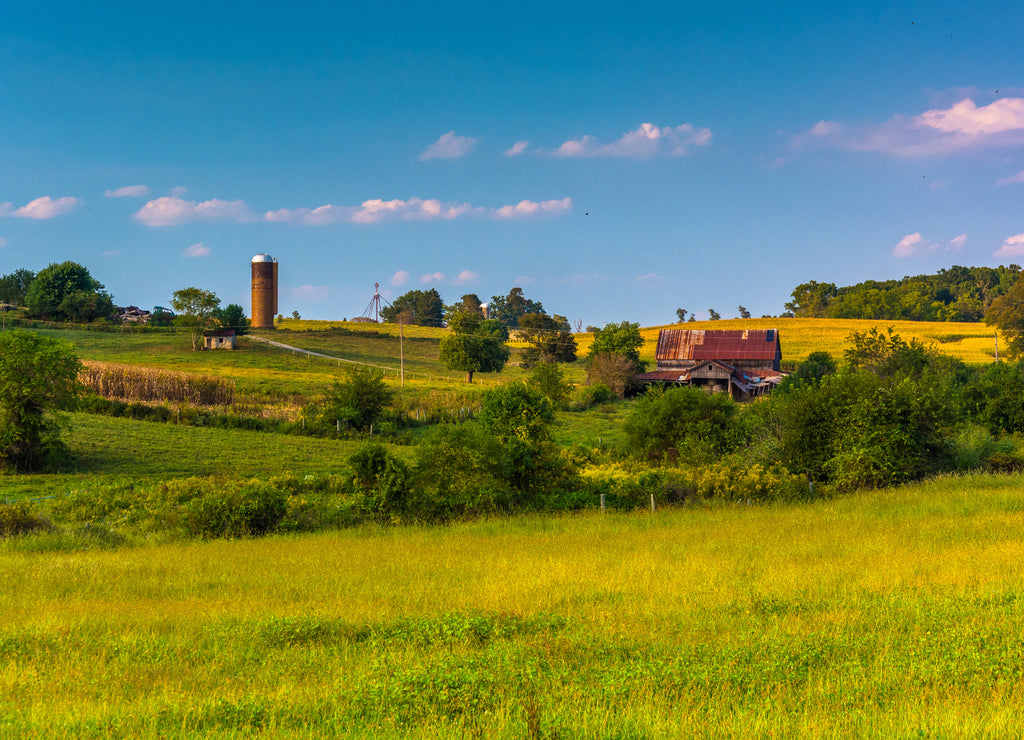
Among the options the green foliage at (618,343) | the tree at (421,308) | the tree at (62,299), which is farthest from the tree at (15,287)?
the green foliage at (618,343)

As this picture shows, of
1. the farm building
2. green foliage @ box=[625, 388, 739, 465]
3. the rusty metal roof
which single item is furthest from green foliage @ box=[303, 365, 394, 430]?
the rusty metal roof

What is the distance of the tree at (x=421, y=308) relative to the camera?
567ft

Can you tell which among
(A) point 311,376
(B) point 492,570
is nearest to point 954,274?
(A) point 311,376

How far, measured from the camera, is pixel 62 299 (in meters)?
101

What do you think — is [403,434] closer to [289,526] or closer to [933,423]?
[289,526]

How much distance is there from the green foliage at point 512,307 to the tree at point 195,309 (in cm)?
9252

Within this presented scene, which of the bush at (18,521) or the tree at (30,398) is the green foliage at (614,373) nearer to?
the tree at (30,398)

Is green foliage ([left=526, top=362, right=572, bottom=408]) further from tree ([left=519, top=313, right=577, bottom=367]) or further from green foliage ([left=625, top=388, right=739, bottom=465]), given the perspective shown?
tree ([left=519, top=313, right=577, bottom=367])

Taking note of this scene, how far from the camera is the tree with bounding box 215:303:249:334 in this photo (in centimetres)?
9081

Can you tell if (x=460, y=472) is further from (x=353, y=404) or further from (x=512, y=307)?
(x=512, y=307)

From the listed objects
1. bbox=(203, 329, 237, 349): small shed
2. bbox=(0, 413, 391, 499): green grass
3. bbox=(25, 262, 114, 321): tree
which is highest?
bbox=(25, 262, 114, 321): tree

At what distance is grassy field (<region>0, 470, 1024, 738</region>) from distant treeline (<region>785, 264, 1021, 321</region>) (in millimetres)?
139380

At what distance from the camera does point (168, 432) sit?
129ft

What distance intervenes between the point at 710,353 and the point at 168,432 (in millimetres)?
59792
